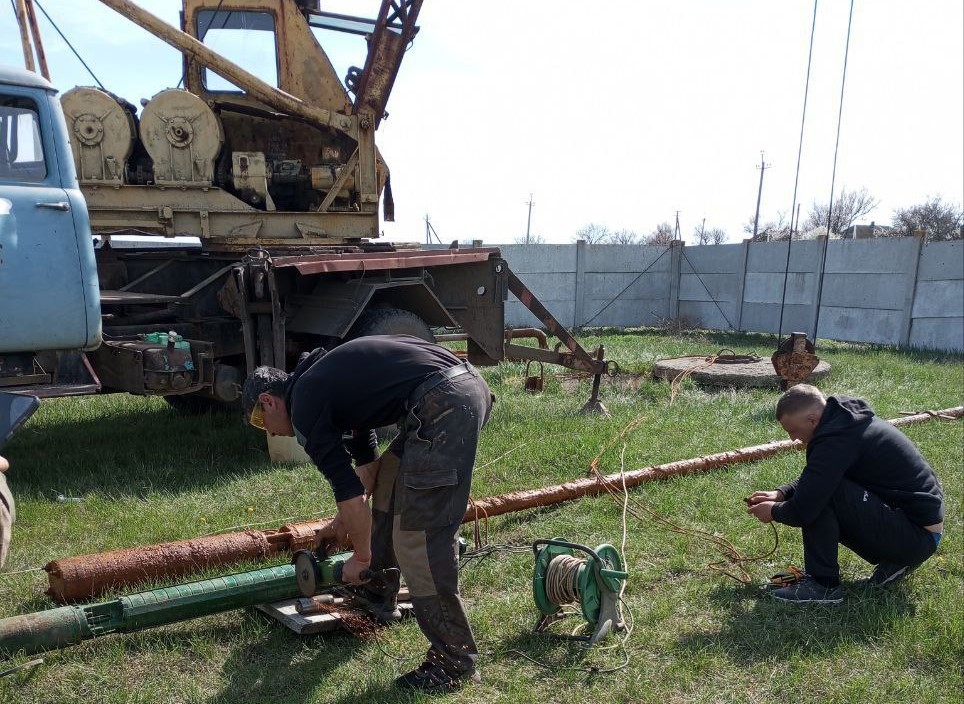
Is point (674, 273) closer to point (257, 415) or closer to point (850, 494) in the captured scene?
point (850, 494)

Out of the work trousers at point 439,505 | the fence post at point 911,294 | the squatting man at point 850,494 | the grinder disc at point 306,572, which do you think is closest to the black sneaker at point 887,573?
the squatting man at point 850,494

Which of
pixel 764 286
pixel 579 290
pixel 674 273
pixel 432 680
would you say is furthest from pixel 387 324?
pixel 674 273

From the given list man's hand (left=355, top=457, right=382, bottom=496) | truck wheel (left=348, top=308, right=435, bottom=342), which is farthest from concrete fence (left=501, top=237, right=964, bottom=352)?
man's hand (left=355, top=457, right=382, bottom=496)

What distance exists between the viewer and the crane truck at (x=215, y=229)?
4453mm

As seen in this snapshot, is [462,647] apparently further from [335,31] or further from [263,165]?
[335,31]

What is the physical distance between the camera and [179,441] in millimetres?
6430

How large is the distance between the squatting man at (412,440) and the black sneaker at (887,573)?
2043mm

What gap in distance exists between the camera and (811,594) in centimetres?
371

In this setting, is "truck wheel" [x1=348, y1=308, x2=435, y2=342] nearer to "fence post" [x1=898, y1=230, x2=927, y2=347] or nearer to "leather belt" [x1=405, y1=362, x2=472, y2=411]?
"leather belt" [x1=405, y1=362, x2=472, y2=411]

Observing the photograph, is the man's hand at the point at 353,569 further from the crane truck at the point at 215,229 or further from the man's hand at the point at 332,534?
the crane truck at the point at 215,229

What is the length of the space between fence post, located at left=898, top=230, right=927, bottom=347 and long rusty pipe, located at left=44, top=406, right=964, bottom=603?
10249 millimetres

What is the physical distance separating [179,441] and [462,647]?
4.09 m

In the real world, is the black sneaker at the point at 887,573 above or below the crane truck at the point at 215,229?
below

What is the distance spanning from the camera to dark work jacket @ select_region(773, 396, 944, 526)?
3559 mm
